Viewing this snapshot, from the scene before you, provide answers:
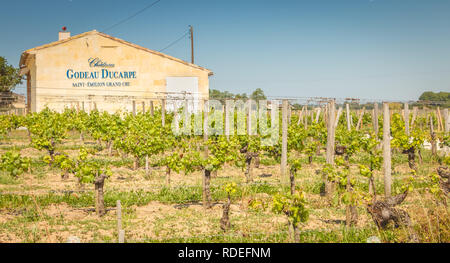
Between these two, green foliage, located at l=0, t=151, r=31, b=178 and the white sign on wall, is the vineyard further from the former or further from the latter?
the white sign on wall

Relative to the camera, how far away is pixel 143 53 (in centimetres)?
2794

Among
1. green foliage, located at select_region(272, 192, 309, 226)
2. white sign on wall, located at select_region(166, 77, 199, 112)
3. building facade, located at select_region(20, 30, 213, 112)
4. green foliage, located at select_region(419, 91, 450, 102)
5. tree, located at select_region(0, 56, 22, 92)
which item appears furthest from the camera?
green foliage, located at select_region(419, 91, 450, 102)

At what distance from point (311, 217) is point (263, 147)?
4186 millimetres

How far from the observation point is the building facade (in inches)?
1063

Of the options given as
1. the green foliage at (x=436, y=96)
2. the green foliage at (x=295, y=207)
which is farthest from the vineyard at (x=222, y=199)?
the green foliage at (x=436, y=96)

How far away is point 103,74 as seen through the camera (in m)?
27.9

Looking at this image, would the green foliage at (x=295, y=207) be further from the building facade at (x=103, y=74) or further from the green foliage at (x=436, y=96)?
the green foliage at (x=436, y=96)

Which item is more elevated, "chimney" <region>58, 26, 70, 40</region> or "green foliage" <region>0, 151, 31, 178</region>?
"chimney" <region>58, 26, 70, 40</region>

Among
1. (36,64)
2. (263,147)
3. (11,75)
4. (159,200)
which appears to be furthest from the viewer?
(11,75)

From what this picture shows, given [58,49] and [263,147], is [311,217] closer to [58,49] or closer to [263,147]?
[263,147]

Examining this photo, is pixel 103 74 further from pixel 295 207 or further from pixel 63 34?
pixel 295 207

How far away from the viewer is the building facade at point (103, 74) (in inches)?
1063

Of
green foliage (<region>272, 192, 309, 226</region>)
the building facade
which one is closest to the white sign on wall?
the building facade
